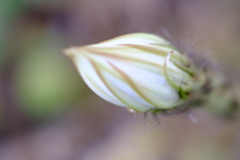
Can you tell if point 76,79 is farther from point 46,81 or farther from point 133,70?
point 133,70

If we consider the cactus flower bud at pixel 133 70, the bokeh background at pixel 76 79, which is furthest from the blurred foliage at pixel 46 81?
the cactus flower bud at pixel 133 70

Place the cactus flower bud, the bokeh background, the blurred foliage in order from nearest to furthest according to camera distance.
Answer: the cactus flower bud → the bokeh background → the blurred foliage

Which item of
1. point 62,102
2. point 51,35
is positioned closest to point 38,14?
point 51,35

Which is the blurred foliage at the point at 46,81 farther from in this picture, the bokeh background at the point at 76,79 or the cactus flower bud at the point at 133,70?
the cactus flower bud at the point at 133,70

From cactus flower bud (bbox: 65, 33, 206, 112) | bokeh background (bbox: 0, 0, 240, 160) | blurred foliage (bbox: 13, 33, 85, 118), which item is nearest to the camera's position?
cactus flower bud (bbox: 65, 33, 206, 112)

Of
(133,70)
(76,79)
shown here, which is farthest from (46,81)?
(133,70)

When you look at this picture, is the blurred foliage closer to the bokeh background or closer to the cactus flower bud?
the bokeh background

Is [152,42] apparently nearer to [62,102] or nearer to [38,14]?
[62,102]

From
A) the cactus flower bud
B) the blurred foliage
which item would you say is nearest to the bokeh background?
the blurred foliage
